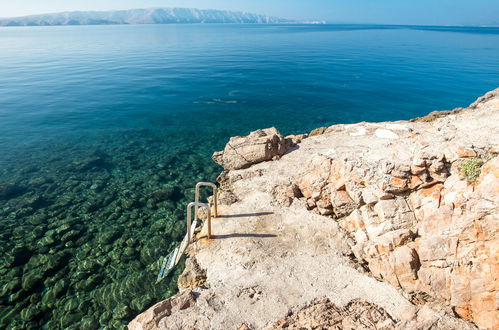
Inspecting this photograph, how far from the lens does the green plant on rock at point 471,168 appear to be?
8.73 m

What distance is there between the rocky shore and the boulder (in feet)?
11.8

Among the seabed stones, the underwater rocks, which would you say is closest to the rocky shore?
the seabed stones

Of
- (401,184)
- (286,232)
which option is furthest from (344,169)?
(286,232)

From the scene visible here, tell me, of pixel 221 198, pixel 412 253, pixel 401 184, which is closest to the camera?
pixel 412 253

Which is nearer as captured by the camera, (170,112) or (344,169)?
(344,169)

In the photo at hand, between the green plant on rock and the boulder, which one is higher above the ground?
the green plant on rock

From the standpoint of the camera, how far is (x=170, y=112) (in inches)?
1229

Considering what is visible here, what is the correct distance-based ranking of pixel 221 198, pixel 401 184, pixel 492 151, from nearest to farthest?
pixel 492 151, pixel 401 184, pixel 221 198

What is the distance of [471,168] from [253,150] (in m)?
11.6

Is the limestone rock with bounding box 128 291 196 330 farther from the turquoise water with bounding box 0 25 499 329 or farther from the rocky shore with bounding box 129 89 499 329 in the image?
the turquoise water with bounding box 0 25 499 329

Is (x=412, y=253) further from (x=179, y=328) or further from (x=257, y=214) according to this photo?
(x=179, y=328)

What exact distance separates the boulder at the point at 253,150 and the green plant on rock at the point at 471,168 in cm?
1030

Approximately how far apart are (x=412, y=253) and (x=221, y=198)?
8921 millimetres

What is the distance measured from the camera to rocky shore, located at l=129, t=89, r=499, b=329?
7.68 meters
